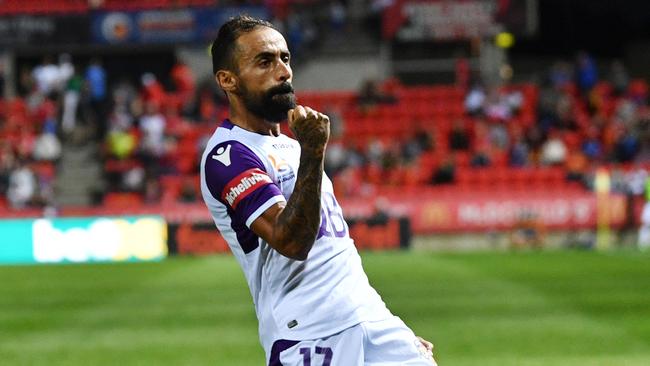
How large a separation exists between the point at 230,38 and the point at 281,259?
Result: 3.00ft

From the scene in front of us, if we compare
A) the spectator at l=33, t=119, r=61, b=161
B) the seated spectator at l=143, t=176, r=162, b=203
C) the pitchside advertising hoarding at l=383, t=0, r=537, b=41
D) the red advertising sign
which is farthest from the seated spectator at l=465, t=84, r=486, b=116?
the spectator at l=33, t=119, r=61, b=161

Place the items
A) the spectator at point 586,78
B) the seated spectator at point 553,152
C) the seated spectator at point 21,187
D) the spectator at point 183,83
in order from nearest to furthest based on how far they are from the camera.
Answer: the seated spectator at point 21,187 < the seated spectator at point 553,152 < the spectator at point 183,83 < the spectator at point 586,78

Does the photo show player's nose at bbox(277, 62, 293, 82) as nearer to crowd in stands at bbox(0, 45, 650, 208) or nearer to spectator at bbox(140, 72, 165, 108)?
crowd in stands at bbox(0, 45, 650, 208)

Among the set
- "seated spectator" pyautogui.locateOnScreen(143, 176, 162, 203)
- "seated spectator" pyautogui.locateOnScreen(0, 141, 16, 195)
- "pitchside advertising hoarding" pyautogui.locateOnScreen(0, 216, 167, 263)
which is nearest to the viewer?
"pitchside advertising hoarding" pyautogui.locateOnScreen(0, 216, 167, 263)

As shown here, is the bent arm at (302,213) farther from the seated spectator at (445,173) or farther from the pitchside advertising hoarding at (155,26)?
the pitchside advertising hoarding at (155,26)

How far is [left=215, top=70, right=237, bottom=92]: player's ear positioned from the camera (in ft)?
14.3

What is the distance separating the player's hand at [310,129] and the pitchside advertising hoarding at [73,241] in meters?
21.3

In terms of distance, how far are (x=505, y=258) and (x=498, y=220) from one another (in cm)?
394

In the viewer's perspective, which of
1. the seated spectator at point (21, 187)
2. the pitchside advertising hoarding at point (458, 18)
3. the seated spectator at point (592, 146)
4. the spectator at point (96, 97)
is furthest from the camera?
the pitchside advertising hoarding at point (458, 18)

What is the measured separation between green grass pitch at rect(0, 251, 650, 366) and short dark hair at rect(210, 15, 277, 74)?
20.6 feet

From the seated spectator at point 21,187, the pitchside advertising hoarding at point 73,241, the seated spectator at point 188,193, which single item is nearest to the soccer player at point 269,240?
the pitchside advertising hoarding at point 73,241

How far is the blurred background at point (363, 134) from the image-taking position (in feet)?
82.4

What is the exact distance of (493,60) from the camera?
34.7 meters

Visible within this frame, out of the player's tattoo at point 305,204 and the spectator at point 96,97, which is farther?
the spectator at point 96,97
